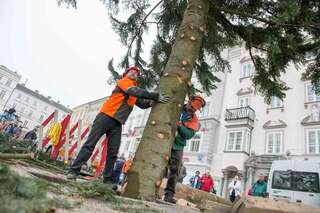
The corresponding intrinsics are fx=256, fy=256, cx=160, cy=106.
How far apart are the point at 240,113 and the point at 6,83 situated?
66.9 meters

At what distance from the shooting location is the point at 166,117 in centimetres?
313

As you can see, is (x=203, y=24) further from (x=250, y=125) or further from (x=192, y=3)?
(x=250, y=125)

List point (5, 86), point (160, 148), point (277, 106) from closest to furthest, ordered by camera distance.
→ 1. point (160, 148)
2. point (277, 106)
3. point (5, 86)

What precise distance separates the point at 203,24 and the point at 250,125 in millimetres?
17803

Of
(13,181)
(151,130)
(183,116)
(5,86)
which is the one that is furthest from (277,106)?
(5,86)

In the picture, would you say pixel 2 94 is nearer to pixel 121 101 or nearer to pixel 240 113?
pixel 240 113

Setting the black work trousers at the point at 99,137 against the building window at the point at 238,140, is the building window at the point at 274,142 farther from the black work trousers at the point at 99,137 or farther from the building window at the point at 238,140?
the black work trousers at the point at 99,137

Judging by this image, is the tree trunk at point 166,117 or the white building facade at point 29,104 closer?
the tree trunk at point 166,117

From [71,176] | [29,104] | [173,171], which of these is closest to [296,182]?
[173,171]

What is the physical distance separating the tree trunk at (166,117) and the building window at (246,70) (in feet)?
67.0

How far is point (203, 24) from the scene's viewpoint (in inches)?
156

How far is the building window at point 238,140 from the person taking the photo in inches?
774

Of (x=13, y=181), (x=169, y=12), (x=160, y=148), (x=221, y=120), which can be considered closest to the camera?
(x=13, y=181)

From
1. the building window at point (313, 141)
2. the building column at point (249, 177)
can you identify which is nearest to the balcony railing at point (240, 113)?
the building column at point (249, 177)
